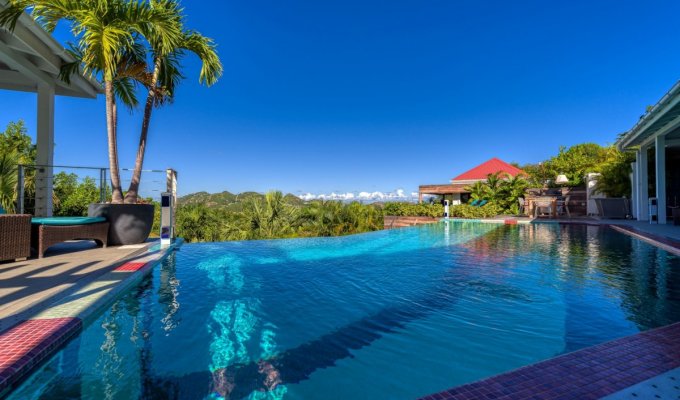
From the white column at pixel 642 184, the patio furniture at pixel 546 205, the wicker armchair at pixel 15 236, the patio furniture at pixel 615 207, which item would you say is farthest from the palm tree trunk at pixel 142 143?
the patio furniture at pixel 615 207

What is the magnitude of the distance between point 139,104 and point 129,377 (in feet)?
28.0

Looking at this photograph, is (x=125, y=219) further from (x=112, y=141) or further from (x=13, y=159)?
(x=13, y=159)

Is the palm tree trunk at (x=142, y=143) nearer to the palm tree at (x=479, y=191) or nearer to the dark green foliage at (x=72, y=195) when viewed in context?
the dark green foliage at (x=72, y=195)

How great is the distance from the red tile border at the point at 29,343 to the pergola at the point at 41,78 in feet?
20.6

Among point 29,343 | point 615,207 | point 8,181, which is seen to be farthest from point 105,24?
point 615,207

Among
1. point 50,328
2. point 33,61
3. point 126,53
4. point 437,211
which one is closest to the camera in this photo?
point 50,328

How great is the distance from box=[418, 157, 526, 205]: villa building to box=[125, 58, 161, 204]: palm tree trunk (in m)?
18.1

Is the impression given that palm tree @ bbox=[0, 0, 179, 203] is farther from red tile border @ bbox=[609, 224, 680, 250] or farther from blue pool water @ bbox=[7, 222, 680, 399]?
red tile border @ bbox=[609, 224, 680, 250]

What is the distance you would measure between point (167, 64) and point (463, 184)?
794 inches

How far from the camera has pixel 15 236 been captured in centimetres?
475

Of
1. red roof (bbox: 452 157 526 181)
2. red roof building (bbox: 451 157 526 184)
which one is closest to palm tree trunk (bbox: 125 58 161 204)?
red roof building (bbox: 451 157 526 184)

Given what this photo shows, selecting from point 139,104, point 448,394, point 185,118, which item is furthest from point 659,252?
point 185,118

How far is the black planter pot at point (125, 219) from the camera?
651 centimetres

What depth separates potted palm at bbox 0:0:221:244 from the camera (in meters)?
5.78
